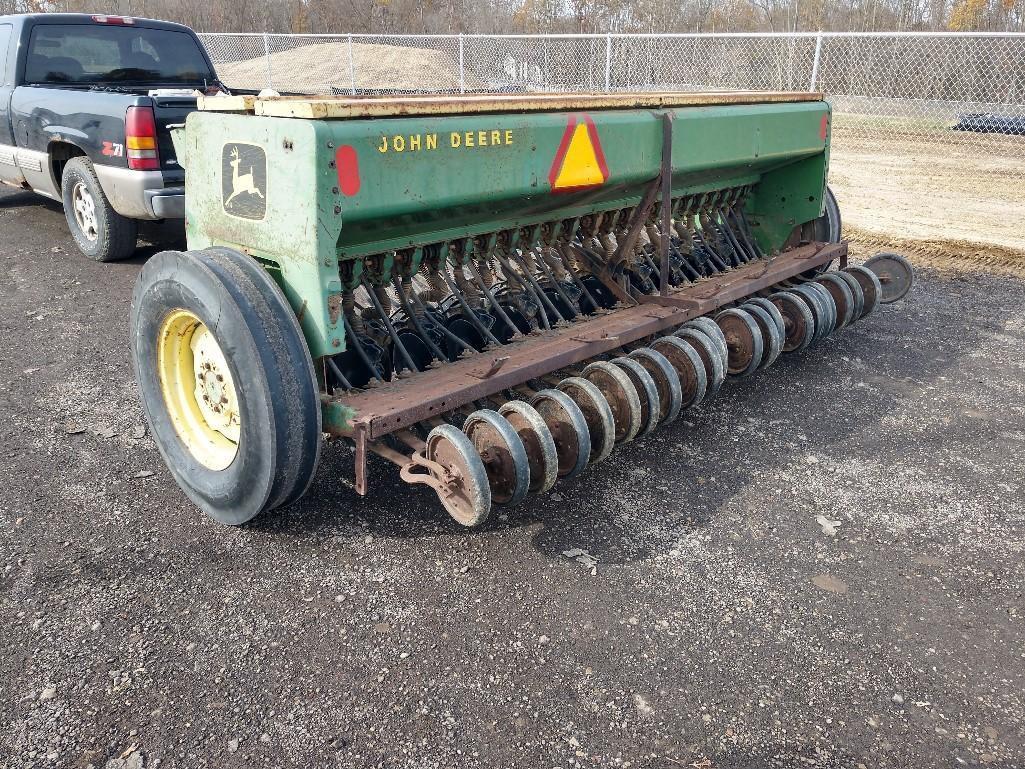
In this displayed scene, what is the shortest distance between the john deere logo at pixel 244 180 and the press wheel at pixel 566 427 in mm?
1241

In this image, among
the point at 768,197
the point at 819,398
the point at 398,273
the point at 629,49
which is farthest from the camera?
the point at 629,49

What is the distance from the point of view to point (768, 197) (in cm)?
564

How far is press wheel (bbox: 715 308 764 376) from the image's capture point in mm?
4195

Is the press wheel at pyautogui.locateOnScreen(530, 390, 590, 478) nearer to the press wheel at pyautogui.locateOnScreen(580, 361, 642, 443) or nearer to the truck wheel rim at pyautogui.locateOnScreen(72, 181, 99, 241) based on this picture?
the press wheel at pyautogui.locateOnScreen(580, 361, 642, 443)

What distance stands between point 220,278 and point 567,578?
5.15 feet

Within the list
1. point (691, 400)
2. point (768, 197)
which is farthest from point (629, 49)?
point (691, 400)

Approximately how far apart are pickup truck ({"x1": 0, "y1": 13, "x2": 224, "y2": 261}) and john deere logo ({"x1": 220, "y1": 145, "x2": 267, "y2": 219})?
10.4 feet

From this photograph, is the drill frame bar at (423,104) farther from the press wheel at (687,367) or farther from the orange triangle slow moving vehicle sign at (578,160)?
the press wheel at (687,367)

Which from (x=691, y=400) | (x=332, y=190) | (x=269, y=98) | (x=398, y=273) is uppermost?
(x=269, y=98)

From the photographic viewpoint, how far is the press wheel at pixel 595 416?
327 cm

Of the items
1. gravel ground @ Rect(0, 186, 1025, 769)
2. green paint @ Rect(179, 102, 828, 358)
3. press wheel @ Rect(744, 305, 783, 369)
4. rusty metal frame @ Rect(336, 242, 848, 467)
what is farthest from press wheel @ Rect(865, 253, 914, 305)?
green paint @ Rect(179, 102, 828, 358)

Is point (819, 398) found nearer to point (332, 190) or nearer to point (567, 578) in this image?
point (567, 578)

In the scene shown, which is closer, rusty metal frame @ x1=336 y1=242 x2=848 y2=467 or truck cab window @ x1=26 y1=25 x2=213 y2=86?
rusty metal frame @ x1=336 y1=242 x2=848 y2=467

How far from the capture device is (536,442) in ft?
9.84
